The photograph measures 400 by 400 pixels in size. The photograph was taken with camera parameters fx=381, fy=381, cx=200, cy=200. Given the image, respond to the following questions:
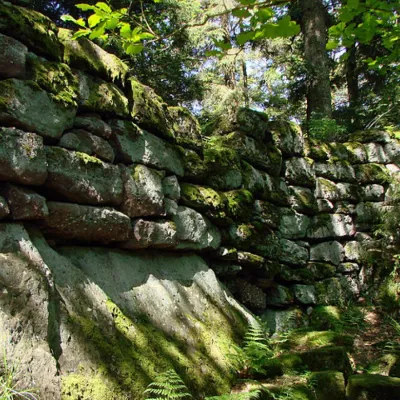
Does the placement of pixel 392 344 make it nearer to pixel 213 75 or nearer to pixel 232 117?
pixel 232 117

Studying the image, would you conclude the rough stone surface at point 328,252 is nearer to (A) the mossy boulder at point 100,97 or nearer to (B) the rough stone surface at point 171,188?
A: (B) the rough stone surface at point 171,188

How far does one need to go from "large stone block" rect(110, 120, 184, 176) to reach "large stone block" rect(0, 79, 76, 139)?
2.00ft

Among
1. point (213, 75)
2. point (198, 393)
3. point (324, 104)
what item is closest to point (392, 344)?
point (198, 393)

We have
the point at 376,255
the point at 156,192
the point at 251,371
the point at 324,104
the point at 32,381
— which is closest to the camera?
the point at 32,381

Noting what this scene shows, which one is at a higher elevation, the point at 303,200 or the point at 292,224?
the point at 303,200

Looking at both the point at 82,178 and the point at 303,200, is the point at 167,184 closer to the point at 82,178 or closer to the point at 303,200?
the point at 82,178

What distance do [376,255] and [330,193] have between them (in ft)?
4.82

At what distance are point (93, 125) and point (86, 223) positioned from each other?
1.01 m

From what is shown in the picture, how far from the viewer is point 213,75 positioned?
14.1 meters

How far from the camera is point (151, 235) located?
4.02m

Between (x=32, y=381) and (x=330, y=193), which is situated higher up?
(x=330, y=193)

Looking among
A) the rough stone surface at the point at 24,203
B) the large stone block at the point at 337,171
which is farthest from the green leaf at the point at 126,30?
the large stone block at the point at 337,171

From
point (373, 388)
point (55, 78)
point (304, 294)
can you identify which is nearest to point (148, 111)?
point (55, 78)

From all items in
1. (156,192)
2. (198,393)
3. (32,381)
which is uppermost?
(156,192)
